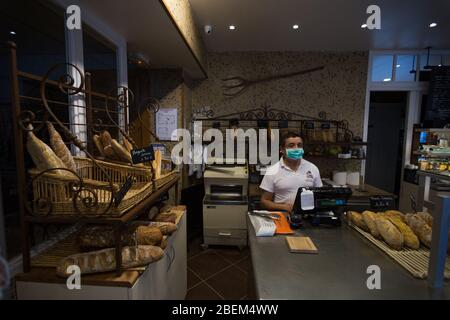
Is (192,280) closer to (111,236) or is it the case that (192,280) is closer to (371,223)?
(111,236)

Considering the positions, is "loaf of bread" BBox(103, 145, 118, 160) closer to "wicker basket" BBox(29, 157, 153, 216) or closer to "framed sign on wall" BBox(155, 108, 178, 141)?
"wicker basket" BBox(29, 157, 153, 216)

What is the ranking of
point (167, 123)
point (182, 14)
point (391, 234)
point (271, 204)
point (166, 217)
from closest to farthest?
point (391, 234), point (166, 217), point (182, 14), point (271, 204), point (167, 123)

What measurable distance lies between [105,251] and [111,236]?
0.10m

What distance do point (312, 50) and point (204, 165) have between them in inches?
95.5

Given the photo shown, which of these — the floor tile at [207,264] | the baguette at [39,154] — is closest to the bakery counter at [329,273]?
the baguette at [39,154]

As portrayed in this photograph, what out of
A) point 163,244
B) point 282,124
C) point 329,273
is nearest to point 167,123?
point 282,124

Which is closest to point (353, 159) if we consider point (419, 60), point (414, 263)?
point (419, 60)

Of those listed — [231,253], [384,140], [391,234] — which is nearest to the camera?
[391,234]

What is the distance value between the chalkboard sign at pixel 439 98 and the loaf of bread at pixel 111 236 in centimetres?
453

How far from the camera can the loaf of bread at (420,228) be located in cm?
120

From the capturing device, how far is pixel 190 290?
2.38 meters

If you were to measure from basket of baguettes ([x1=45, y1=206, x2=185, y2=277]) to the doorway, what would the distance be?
207 inches

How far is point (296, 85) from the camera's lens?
12.6ft

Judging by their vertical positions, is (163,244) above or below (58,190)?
below
